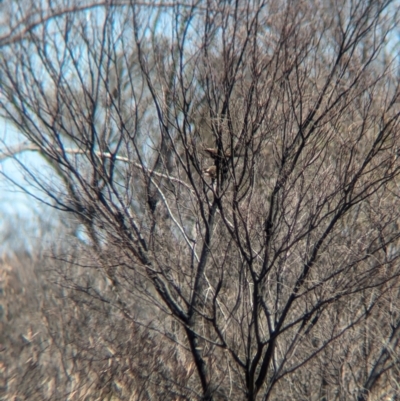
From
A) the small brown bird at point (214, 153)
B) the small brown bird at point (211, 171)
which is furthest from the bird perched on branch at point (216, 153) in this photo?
the small brown bird at point (211, 171)

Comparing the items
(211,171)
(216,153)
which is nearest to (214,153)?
(216,153)

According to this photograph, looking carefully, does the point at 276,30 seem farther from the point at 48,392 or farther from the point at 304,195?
the point at 48,392

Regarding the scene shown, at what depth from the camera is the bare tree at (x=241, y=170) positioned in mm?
6250

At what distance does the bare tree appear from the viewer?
6.25 metres

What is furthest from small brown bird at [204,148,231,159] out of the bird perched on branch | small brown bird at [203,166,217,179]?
small brown bird at [203,166,217,179]

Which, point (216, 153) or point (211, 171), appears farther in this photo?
point (211, 171)

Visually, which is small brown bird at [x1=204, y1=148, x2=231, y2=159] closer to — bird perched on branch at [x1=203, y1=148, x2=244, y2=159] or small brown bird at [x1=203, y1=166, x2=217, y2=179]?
bird perched on branch at [x1=203, y1=148, x2=244, y2=159]

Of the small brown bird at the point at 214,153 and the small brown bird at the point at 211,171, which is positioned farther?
the small brown bird at the point at 211,171

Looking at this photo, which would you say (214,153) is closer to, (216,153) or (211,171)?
(216,153)

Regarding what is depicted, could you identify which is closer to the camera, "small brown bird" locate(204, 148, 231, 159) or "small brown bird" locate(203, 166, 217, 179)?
"small brown bird" locate(204, 148, 231, 159)

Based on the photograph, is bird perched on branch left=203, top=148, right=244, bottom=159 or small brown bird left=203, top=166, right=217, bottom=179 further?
small brown bird left=203, top=166, right=217, bottom=179

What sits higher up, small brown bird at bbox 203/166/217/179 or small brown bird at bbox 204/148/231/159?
small brown bird at bbox 204/148/231/159

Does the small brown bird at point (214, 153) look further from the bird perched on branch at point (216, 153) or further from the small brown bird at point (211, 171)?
the small brown bird at point (211, 171)

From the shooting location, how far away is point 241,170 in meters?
6.53
